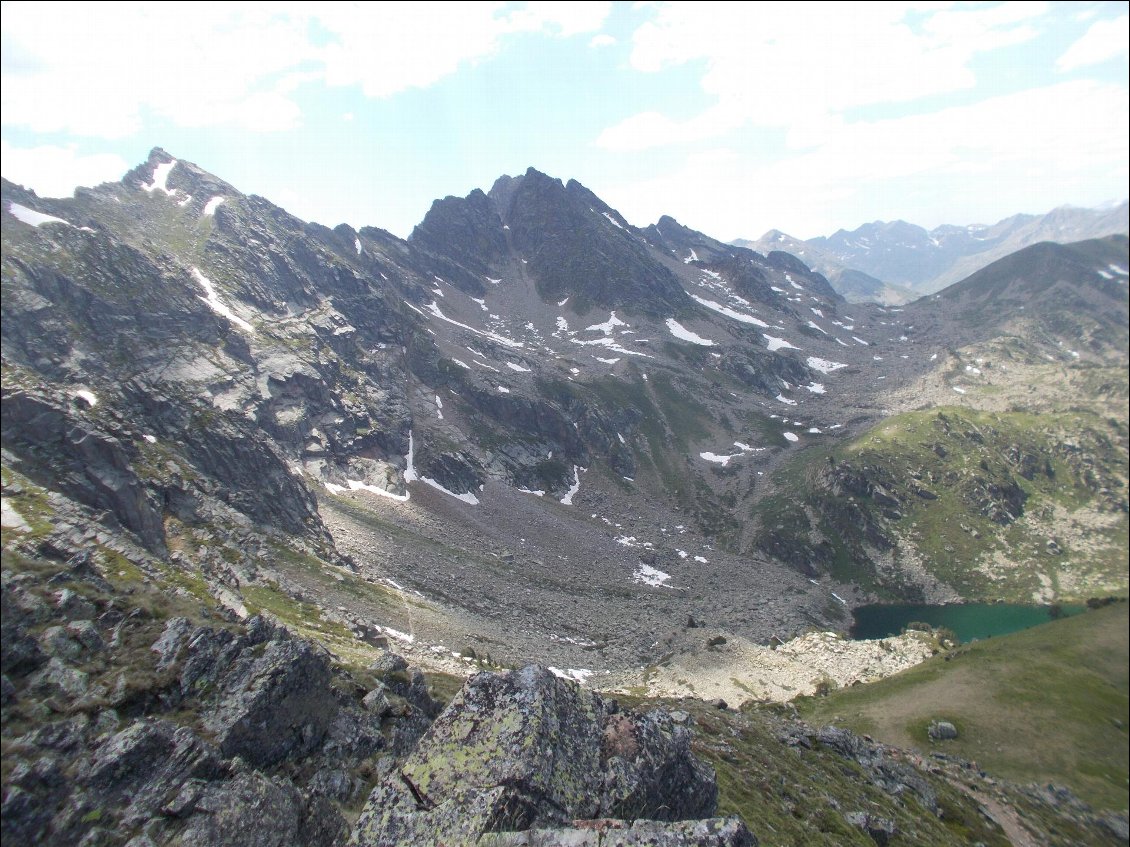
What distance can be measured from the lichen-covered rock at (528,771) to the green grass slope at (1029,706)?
30108 mm

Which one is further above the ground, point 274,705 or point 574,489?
point 274,705

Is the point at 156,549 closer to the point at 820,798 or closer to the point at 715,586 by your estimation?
the point at 820,798

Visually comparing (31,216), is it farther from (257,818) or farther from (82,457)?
(257,818)

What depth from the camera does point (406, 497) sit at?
121 m

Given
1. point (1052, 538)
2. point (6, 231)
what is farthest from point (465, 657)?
point (1052, 538)

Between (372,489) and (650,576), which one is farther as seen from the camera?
(372,489)

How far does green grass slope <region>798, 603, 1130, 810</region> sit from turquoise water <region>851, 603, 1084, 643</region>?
144 feet

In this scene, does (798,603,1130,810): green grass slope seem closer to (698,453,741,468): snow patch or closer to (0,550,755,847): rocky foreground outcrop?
(0,550,755,847): rocky foreground outcrop

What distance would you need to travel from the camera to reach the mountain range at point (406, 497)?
2244 centimetres

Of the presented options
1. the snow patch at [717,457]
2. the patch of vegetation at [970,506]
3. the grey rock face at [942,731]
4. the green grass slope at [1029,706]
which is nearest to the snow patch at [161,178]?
the snow patch at [717,457]

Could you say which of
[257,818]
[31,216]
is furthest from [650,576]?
[31,216]

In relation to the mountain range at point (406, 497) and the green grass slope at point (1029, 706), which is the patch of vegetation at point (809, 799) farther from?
the green grass slope at point (1029, 706)

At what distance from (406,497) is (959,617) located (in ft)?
390

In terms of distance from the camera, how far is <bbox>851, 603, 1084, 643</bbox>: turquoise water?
103 meters
